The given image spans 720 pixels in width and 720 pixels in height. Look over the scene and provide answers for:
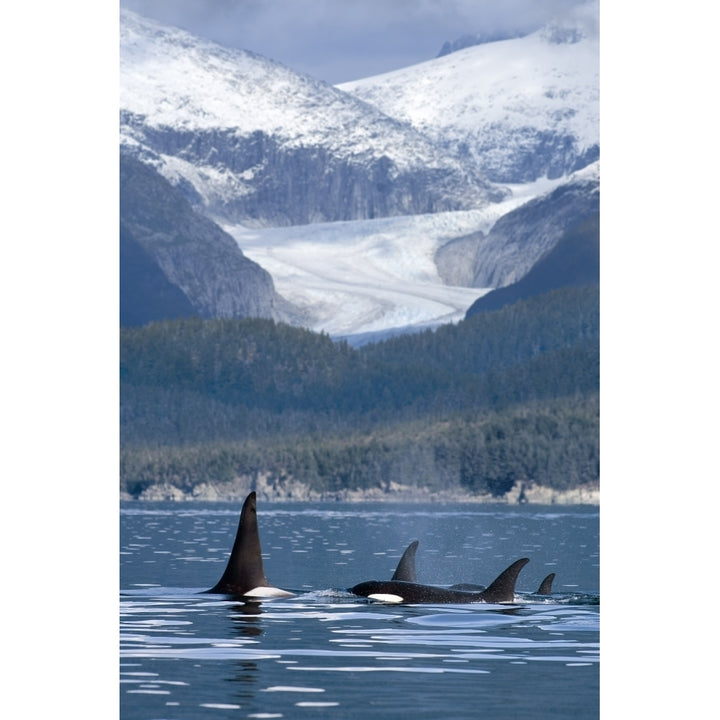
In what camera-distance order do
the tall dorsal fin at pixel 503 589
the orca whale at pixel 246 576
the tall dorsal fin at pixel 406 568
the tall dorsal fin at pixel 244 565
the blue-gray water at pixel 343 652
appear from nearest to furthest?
the blue-gray water at pixel 343 652, the tall dorsal fin at pixel 244 565, the tall dorsal fin at pixel 503 589, the orca whale at pixel 246 576, the tall dorsal fin at pixel 406 568

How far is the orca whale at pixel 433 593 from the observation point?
37.7m

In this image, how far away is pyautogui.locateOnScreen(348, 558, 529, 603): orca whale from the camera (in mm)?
37688

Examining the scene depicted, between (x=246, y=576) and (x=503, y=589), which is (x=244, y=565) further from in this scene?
(x=503, y=589)

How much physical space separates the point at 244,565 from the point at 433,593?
404 cm

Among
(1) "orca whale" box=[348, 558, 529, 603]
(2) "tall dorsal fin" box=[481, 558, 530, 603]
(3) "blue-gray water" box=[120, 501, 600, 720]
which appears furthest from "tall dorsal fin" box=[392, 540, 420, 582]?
(2) "tall dorsal fin" box=[481, 558, 530, 603]

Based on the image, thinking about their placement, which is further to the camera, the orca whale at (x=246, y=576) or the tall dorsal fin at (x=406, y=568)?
the tall dorsal fin at (x=406, y=568)

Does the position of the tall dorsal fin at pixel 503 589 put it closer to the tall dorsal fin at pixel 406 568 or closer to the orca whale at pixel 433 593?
the orca whale at pixel 433 593

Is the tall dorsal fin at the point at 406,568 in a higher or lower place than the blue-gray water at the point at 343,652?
higher

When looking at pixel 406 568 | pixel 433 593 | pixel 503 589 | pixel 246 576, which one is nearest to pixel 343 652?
pixel 433 593

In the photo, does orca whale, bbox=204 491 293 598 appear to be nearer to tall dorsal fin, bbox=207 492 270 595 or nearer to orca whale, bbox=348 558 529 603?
tall dorsal fin, bbox=207 492 270 595

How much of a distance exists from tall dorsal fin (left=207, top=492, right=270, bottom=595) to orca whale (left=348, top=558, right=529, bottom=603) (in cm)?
234

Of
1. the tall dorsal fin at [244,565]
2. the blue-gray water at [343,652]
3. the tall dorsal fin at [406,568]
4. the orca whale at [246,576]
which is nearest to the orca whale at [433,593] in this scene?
the blue-gray water at [343,652]

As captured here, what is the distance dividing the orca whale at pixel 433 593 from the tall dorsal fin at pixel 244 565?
7.67ft

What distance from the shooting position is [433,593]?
3806 centimetres
